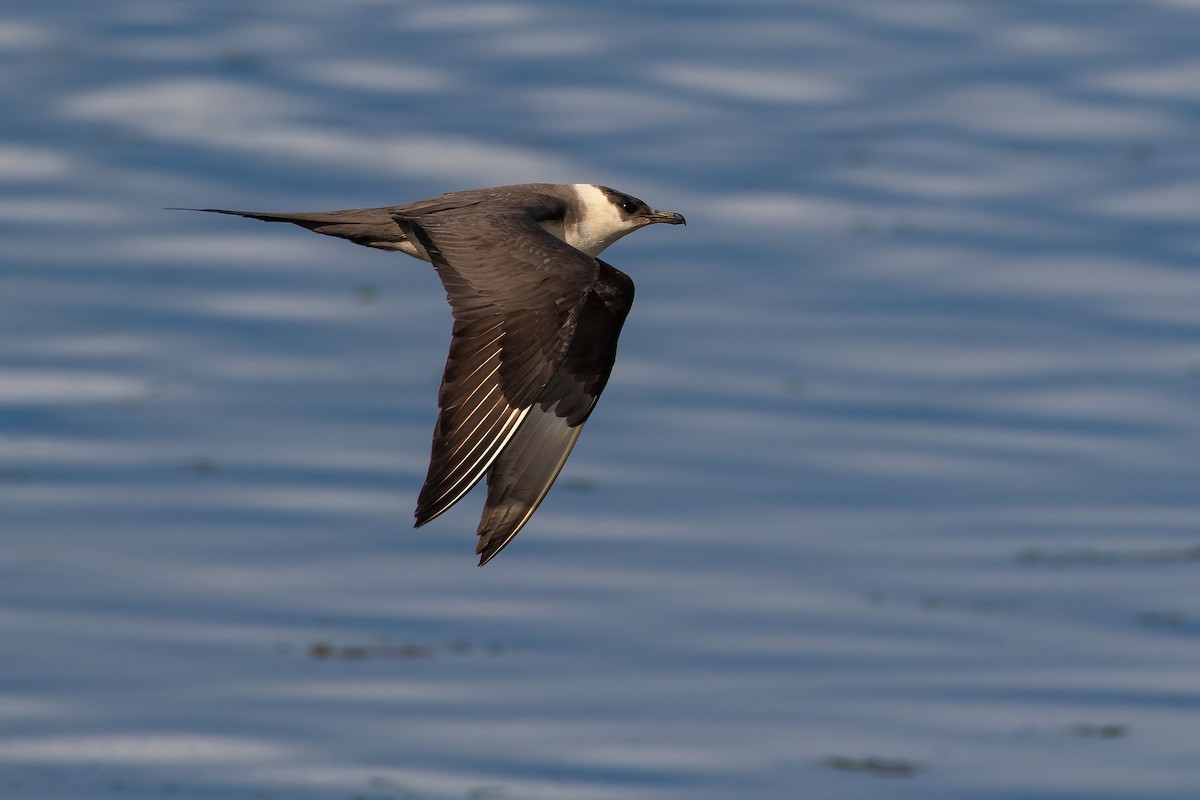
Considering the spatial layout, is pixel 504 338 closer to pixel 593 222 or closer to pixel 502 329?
pixel 502 329

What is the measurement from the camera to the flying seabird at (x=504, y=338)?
9.52 meters

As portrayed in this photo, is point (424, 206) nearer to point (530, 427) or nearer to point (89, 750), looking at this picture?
point (530, 427)

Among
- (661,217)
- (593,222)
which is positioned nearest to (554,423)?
(593,222)

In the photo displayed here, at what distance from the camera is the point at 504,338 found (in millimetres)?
9609

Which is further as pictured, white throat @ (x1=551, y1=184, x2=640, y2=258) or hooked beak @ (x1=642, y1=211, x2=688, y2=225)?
hooked beak @ (x1=642, y1=211, x2=688, y2=225)

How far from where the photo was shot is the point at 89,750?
82.4 feet

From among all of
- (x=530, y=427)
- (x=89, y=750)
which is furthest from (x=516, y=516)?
(x=89, y=750)

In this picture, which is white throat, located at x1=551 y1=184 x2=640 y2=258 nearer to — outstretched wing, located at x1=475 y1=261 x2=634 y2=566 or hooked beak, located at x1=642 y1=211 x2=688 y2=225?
hooked beak, located at x1=642 y1=211 x2=688 y2=225

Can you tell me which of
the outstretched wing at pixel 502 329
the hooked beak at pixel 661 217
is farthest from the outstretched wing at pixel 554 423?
the hooked beak at pixel 661 217

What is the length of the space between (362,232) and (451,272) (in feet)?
3.05

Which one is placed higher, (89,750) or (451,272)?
(451,272)

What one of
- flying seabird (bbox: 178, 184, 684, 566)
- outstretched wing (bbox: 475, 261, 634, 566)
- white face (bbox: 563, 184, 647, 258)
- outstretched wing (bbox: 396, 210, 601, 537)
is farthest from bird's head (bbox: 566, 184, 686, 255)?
outstretched wing (bbox: 396, 210, 601, 537)

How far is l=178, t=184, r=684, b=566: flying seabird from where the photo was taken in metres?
9.52

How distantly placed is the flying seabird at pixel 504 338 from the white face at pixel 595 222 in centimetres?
78
